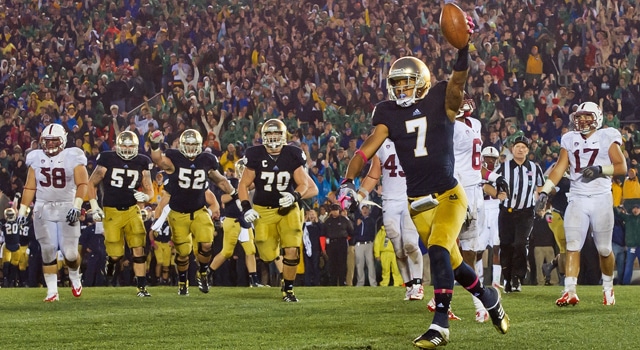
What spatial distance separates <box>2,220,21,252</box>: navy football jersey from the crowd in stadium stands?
130 cm

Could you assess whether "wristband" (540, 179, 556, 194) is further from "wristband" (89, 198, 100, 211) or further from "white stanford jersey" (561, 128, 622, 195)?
"wristband" (89, 198, 100, 211)

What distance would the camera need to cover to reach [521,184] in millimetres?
11453

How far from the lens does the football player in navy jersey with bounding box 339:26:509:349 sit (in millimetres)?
6297

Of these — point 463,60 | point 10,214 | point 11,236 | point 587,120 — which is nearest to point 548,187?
point 587,120

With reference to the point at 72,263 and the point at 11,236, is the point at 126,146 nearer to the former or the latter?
the point at 72,263

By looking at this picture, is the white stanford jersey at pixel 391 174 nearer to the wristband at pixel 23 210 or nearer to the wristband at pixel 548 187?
the wristband at pixel 548 187

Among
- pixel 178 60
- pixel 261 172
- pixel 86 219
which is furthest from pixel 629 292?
pixel 178 60

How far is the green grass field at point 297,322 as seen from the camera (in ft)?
21.4

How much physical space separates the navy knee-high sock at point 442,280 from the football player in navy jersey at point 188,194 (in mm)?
5911

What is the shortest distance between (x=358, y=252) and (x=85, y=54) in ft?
31.5

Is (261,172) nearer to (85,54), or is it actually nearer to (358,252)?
(358,252)

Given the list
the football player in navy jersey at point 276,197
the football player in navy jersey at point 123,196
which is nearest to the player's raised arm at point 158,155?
the football player in navy jersey at point 123,196

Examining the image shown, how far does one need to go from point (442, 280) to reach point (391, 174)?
4021mm

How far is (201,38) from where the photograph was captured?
22016 mm
